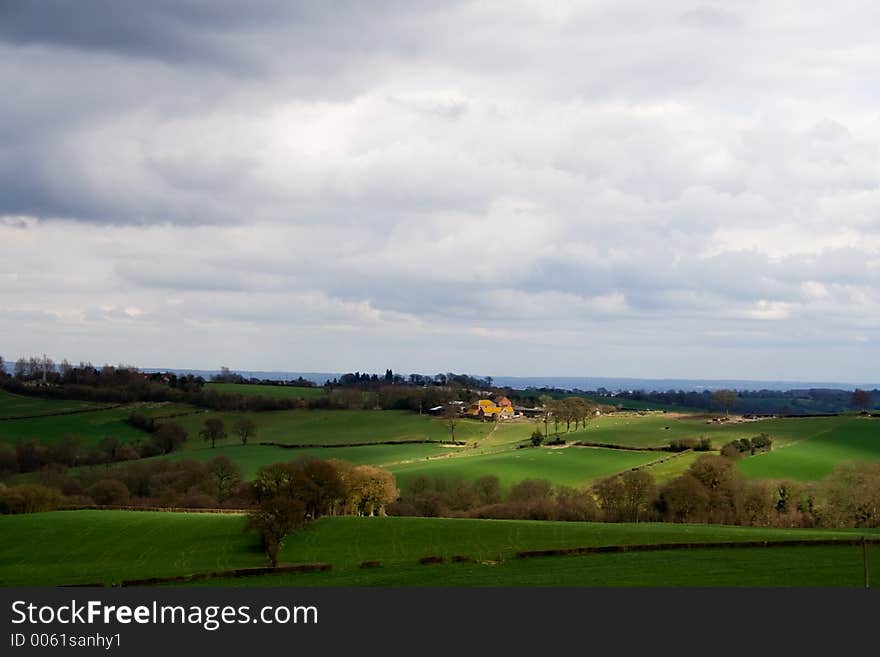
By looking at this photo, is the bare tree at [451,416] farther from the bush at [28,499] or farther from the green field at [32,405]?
the bush at [28,499]

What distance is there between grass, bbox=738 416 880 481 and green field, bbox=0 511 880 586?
38211mm

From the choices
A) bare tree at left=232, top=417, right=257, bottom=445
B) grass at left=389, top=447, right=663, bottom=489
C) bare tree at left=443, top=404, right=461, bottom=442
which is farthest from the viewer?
bare tree at left=232, top=417, right=257, bottom=445

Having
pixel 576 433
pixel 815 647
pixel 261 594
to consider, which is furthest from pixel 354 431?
pixel 815 647

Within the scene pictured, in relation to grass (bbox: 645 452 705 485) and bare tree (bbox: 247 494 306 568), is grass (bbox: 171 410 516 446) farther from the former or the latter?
bare tree (bbox: 247 494 306 568)

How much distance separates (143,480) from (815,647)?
323 feet

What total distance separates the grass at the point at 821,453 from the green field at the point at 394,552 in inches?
1504

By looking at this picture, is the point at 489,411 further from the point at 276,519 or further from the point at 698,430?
the point at 276,519

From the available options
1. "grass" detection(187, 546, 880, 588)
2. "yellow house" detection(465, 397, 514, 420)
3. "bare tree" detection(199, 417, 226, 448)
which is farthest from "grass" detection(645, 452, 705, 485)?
"bare tree" detection(199, 417, 226, 448)

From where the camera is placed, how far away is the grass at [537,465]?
10925 centimetres

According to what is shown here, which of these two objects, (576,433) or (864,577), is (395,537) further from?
(576,433)

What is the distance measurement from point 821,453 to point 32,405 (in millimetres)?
146408

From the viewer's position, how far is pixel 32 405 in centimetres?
18362

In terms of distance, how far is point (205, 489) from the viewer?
108500 millimetres

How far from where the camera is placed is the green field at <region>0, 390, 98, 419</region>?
175m
